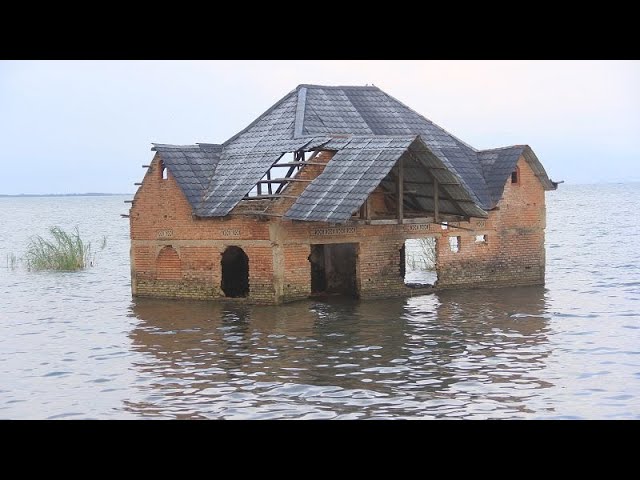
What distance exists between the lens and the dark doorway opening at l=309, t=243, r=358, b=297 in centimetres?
2741

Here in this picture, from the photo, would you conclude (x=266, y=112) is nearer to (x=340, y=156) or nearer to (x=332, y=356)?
(x=340, y=156)

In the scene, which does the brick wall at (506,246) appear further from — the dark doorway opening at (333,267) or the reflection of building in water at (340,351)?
the dark doorway opening at (333,267)

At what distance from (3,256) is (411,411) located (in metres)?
41.9

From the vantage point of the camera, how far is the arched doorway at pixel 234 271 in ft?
88.6

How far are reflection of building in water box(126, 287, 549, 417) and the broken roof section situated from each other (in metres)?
2.60

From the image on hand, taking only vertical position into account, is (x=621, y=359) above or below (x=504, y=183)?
below

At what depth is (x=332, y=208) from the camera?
2259 centimetres

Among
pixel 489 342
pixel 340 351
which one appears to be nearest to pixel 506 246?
pixel 489 342

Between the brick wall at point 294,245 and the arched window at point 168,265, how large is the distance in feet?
0.09

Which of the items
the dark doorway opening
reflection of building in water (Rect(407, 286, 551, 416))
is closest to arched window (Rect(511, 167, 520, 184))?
reflection of building in water (Rect(407, 286, 551, 416))

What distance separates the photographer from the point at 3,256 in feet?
167

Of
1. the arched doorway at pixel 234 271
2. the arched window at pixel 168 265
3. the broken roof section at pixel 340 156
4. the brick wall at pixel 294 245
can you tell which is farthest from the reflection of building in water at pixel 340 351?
the broken roof section at pixel 340 156
